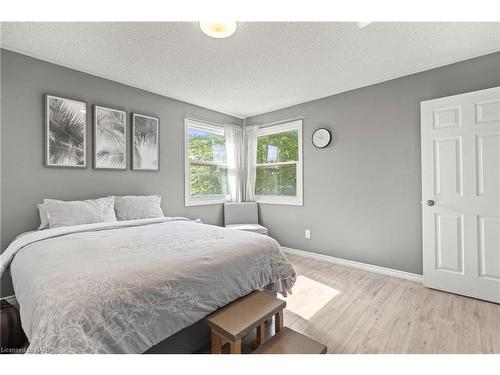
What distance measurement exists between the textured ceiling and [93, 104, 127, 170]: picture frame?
1.43 feet

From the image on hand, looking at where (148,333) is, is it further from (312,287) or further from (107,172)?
(107,172)

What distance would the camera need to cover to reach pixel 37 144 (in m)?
2.38

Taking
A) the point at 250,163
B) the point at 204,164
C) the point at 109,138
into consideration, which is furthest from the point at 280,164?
the point at 109,138

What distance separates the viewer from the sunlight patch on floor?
2.17 m

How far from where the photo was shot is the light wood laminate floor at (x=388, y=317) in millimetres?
1680

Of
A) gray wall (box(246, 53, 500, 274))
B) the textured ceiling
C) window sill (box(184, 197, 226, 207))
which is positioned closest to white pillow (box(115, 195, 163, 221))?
window sill (box(184, 197, 226, 207))

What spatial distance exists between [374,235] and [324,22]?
2.49 m

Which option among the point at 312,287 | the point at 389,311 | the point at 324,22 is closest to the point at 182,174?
the point at 312,287

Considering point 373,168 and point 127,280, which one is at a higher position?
point 373,168

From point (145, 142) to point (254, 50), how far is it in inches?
72.4

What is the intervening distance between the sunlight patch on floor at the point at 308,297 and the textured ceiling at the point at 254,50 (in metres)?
2.44

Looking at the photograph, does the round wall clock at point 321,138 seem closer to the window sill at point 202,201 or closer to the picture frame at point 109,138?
the window sill at point 202,201

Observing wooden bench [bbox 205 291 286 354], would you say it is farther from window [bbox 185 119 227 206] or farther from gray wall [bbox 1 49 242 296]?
window [bbox 185 119 227 206]

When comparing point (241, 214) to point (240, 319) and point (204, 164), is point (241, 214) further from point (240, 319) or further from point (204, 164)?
point (240, 319)
